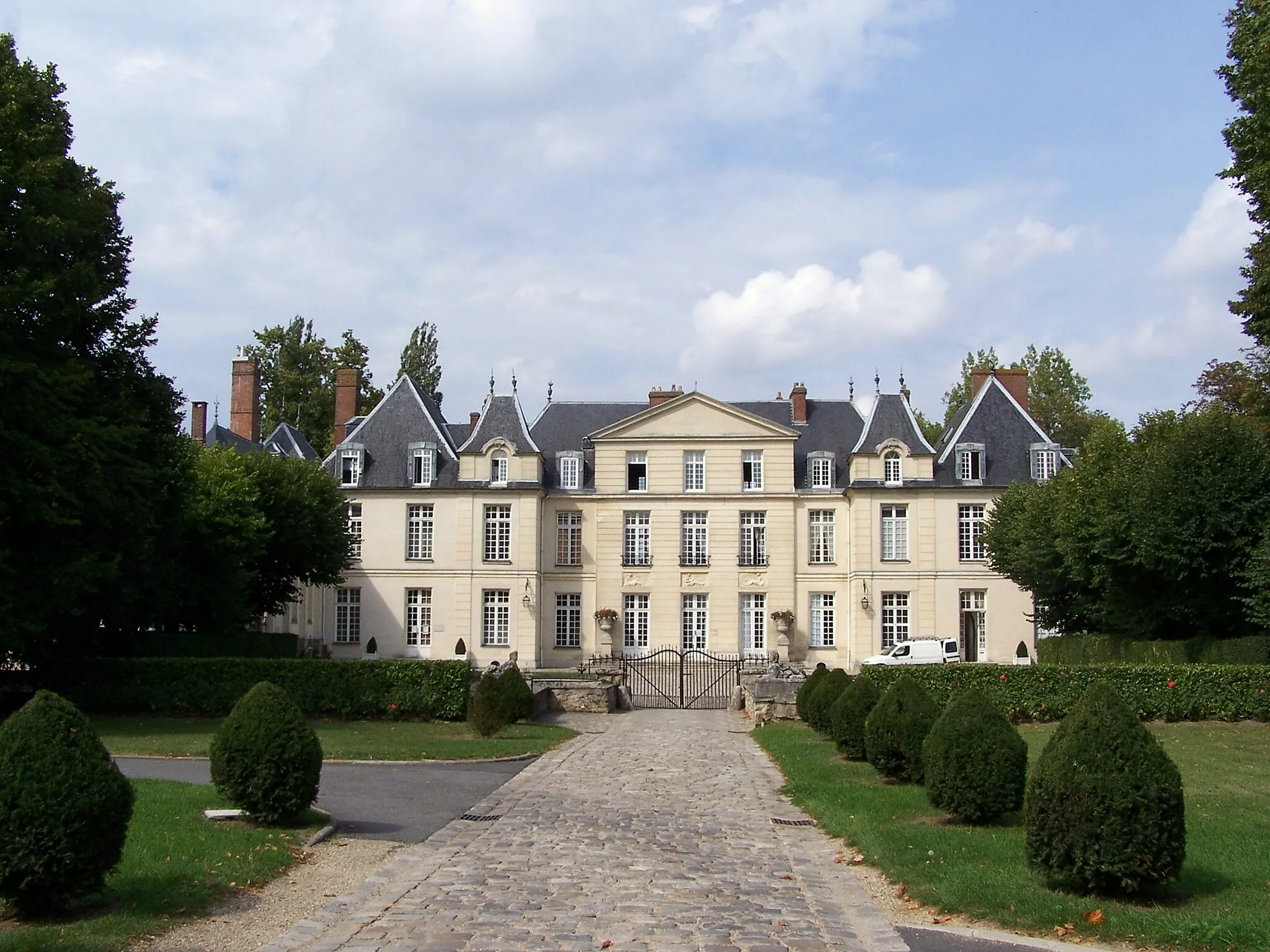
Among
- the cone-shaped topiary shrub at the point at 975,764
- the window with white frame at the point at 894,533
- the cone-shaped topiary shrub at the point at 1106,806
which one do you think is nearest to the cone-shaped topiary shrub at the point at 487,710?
the cone-shaped topiary shrub at the point at 975,764

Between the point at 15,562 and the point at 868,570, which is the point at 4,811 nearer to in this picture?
the point at 15,562

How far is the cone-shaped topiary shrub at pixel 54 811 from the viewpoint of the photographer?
24.9 ft

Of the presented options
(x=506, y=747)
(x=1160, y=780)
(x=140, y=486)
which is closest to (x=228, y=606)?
(x=140, y=486)

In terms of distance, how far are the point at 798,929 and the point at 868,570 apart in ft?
126

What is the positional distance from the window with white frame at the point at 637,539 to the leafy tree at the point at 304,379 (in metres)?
17.7

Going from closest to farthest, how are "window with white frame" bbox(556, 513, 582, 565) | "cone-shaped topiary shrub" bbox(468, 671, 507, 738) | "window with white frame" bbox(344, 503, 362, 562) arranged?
"cone-shaped topiary shrub" bbox(468, 671, 507, 738) < "window with white frame" bbox(344, 503, 362, 562) < "window with white frame" bbox(556, 513, 582, 565)

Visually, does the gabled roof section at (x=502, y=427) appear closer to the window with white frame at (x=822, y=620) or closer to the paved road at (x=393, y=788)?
the window with white frame at (x=822, y=620)

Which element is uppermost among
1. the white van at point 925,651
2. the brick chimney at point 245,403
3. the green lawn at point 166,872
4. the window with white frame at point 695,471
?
the brick chimney at point 245,403

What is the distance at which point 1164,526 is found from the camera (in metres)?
28.5

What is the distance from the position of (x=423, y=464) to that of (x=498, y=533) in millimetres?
3987

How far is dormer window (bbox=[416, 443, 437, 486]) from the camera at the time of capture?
47.4 m

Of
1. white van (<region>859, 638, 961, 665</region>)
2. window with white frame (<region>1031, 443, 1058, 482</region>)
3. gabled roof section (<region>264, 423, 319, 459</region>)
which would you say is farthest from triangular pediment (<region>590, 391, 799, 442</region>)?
gabled roof section (<region>264, 423, 319, 459</region>)

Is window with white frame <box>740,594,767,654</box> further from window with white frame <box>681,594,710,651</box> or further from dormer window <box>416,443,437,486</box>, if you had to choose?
dormer window <box>416,443,437,486</box>

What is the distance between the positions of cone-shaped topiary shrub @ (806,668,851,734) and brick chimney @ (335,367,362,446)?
3284cm
